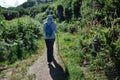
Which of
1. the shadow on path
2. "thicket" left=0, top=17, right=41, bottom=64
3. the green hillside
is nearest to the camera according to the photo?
the green hillside

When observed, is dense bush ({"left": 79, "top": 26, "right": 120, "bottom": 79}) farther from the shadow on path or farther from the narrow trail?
the narrow trail

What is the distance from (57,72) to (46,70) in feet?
1.99

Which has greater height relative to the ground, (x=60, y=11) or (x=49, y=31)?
(x=49, y=31)

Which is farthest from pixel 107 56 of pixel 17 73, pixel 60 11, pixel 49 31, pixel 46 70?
pixel 60 11

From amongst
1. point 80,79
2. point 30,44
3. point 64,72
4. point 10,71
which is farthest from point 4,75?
point 30,44

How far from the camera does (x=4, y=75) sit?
41.3 feet

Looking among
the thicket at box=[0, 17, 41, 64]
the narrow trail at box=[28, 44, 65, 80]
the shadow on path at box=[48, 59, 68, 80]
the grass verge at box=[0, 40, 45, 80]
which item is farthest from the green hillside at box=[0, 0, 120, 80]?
the grass verge at box=[0, 40, 45, 80]

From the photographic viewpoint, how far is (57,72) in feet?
39.0

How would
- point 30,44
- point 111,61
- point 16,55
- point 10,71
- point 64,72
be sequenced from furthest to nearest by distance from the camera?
point 30,44
point 16,55
point 10,71
point 64,72
point 111,61

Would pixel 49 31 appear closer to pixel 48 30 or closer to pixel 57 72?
pixel 48 30

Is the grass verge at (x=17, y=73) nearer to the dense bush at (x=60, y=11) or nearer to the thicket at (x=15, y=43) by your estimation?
the thicket at (x=15, y=43)

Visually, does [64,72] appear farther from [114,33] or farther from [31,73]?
[114,33]

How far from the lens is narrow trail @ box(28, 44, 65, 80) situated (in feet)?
37.5

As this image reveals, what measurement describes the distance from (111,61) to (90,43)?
331 centimetres
